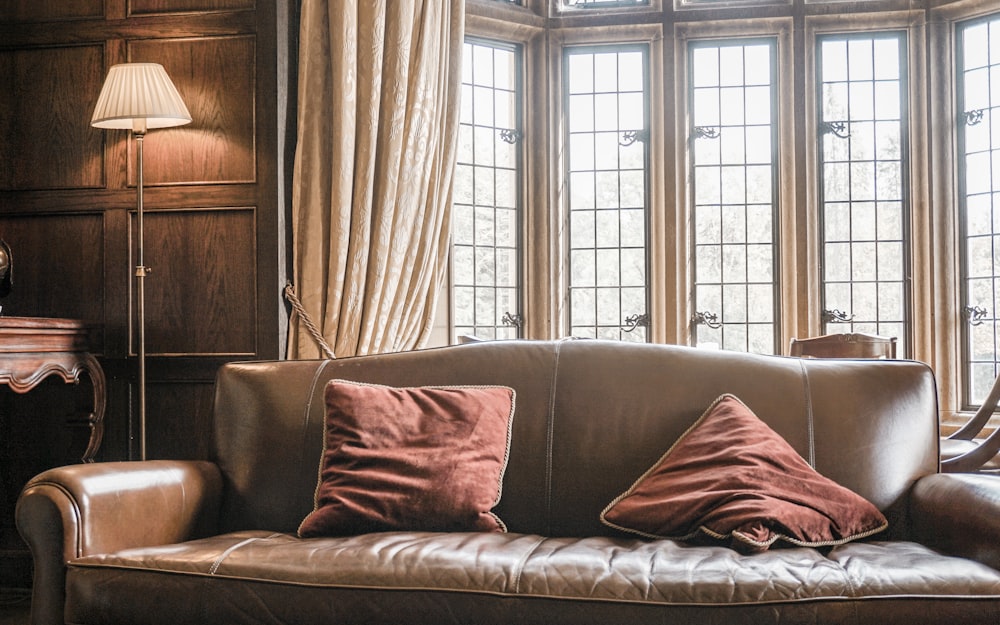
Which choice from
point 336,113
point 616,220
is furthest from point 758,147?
point 336,113

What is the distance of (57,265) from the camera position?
11.9 ft

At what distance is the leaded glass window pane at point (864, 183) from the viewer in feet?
15.6

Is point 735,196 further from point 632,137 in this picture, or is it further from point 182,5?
point 182,5

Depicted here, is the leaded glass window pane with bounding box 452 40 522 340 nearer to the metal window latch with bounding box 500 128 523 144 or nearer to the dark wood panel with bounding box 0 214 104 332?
the metal window latch with bounding box 500 128 523 144

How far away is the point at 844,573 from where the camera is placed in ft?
5.87

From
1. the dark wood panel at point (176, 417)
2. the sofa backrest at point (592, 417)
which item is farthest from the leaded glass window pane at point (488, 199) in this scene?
the sofa backrest at point (592, 417)

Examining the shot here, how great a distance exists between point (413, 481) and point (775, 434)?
0.86 m

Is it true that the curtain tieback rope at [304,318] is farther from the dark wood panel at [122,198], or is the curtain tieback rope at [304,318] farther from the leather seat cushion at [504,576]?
the leather seat cushion at [504,576]

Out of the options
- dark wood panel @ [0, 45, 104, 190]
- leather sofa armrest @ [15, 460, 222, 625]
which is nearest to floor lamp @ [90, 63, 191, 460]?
dark wood panel @ [0, 45, 104, 190]

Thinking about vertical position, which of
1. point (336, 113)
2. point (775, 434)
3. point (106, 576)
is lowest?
point (106, 576)

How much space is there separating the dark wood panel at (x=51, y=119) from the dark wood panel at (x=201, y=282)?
1.14 feet

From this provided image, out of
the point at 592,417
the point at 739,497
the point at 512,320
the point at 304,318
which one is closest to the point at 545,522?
the point at 592,417

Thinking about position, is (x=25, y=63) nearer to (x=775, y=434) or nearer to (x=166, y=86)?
(x=166, y=86)

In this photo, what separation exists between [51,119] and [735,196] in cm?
312
